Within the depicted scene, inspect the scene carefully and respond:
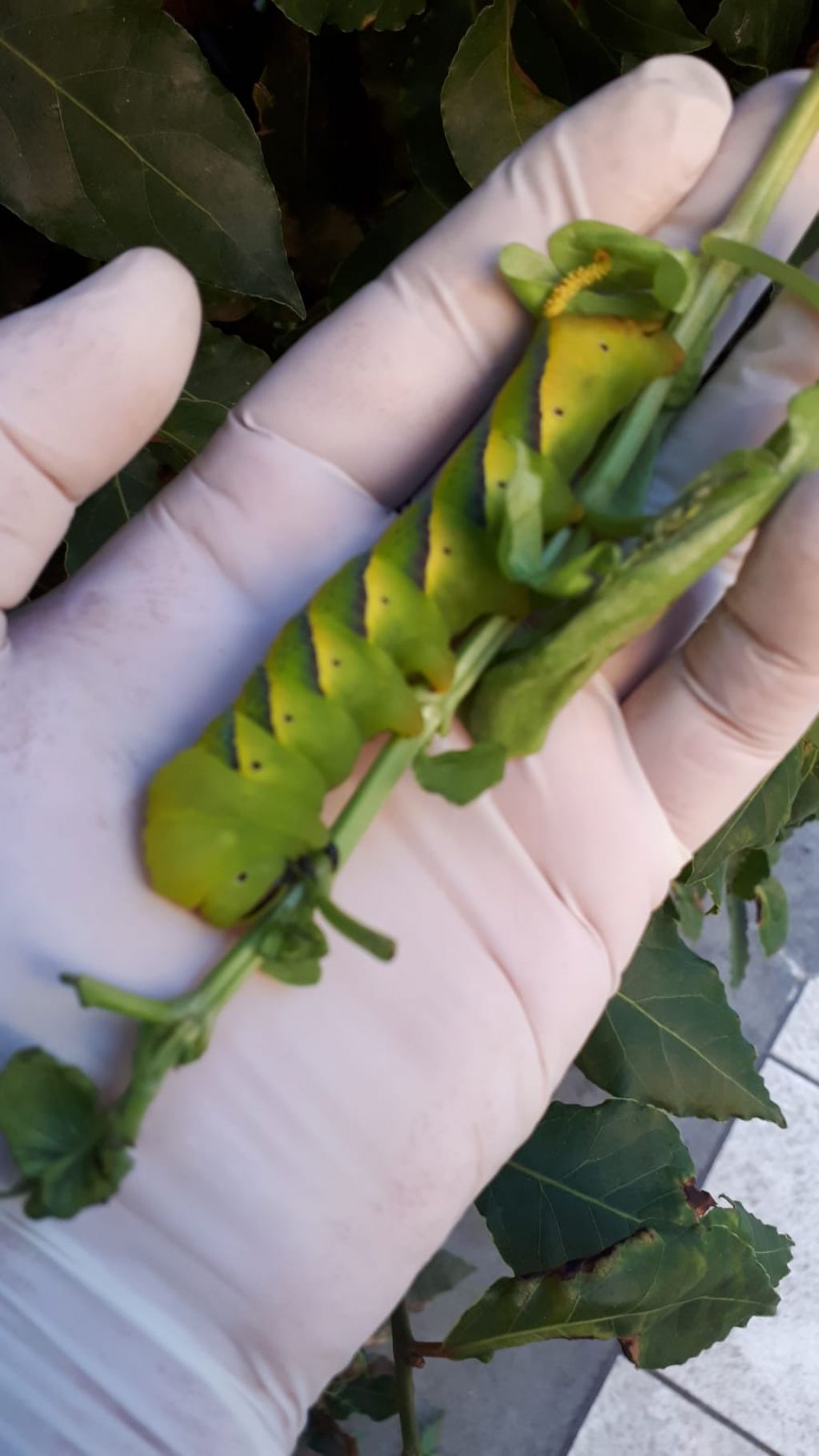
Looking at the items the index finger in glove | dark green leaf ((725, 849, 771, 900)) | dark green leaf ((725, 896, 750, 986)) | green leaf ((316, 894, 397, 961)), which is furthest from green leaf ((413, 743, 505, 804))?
dark green leaf ((725, 896, 750, 986))

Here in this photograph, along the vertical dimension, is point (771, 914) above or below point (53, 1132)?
below

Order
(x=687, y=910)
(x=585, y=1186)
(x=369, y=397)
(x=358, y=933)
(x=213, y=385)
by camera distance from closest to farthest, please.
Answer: (x=358, y=933)
(x=369, y=397)
(x=213, y=385)
(x=585, y=1186)
(x=687, y=910)

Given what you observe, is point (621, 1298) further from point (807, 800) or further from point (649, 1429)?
point (649, 1429)

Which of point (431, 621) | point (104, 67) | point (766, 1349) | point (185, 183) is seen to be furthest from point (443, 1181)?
point (766, 1349)

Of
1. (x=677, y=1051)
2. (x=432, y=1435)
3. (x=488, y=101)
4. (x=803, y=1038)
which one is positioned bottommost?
(x=432, y=1435)

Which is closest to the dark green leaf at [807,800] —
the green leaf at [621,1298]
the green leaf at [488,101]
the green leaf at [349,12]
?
the green leaf at [621,1298]

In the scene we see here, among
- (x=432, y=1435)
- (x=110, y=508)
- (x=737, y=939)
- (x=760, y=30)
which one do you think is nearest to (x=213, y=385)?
(x=110, y=508)

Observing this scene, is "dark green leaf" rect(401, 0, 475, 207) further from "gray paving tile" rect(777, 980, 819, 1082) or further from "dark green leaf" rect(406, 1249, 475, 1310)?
"gray paving tile" rect(777, 980, 819, 1082)
